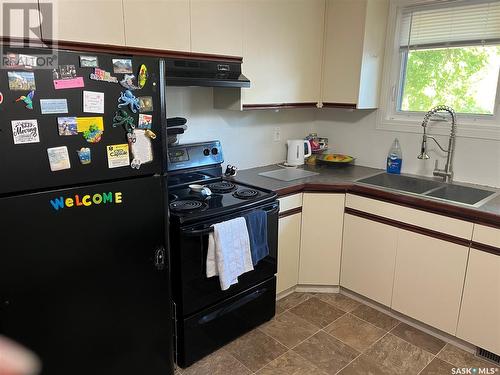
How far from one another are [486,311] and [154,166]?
192cm

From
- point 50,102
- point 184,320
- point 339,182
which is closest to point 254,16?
point 339,182

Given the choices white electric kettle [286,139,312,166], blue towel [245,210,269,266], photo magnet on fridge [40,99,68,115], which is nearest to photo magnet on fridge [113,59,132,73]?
photo magnet on fridge [40,99,68,115]

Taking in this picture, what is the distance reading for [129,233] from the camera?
5.10ft

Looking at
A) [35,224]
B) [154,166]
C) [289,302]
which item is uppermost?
[154,166]

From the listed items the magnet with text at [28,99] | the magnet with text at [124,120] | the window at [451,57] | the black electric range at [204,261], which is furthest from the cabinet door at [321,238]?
the magnet with text at [28,99]

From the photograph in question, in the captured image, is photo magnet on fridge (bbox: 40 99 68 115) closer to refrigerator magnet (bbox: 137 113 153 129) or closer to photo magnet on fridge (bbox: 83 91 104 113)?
photo magnet on fridge (bbox: 83 91 104 113)

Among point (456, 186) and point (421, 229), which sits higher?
point (456, 186)

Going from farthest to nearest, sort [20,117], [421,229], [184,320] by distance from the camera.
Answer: [421,229]
[184,320]
[20,117]

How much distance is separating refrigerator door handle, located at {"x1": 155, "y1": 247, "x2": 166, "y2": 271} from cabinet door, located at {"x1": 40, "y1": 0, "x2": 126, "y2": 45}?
1.00 metres

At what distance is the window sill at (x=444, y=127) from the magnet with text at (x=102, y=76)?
2169mm

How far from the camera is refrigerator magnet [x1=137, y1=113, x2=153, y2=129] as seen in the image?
1505 millimetres

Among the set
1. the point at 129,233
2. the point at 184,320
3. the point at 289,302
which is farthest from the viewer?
the point at 289,302

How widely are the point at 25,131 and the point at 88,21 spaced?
2.29ft

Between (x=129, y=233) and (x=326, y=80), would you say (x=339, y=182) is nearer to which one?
(x=326, y=80)
